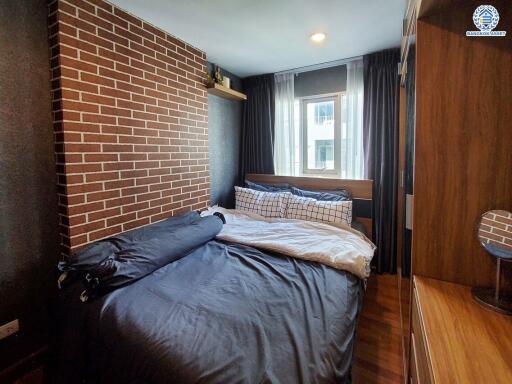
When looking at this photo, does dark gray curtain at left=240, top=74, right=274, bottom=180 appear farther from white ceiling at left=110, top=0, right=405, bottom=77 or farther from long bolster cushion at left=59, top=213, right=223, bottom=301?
long bolster cushion at left=59, top=213, right=223, bottom=301

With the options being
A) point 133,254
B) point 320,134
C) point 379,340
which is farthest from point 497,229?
point 320,134

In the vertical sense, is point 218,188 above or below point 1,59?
below

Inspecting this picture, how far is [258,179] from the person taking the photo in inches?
134

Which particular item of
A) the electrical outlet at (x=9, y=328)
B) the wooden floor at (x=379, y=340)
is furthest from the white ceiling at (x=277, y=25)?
the wooden floor at (x=379, y=340)

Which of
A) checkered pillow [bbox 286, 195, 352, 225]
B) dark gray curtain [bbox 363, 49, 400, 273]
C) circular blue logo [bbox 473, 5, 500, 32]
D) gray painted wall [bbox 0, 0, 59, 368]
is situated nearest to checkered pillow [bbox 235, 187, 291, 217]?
checkered pillow [bbox 286, 195, 352, 225]

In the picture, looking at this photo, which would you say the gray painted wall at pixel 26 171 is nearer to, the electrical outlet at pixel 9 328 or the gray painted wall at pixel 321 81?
the electrical outlet at pixel 9 328

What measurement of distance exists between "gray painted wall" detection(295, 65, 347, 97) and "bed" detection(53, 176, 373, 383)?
6.59 feet

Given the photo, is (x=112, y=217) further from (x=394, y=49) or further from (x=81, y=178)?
(x=394, y=49)

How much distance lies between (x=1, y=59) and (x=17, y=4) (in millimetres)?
348

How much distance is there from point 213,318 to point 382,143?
2.37 m

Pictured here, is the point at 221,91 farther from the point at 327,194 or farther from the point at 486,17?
the point at 486,17

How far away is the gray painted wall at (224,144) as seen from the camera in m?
3.07

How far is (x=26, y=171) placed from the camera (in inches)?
61.5

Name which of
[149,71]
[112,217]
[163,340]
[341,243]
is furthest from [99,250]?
[341,243]
